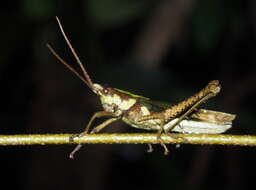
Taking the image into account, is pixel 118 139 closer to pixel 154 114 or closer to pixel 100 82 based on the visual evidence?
pixel 154 114

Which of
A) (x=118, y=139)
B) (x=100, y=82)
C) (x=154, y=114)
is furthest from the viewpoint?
(x=100, y=82)

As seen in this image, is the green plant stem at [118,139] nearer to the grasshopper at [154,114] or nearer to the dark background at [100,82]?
the grasshopper at [154,114]

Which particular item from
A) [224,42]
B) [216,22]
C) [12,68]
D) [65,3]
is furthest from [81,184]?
[224,42]

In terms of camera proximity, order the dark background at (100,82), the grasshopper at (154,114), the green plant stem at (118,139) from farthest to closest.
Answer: the dark background at (100,82) → the grasshopper at (154,114) → the green plant stem at (118,139)

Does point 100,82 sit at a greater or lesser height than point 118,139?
greater

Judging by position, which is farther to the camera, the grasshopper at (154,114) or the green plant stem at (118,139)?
the grasshopper at (154,114)

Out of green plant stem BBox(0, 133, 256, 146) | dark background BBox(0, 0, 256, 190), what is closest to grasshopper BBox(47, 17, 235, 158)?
green plant stem BBox(0, 133, 256, 146)

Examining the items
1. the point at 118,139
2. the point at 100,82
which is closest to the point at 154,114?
the point at 118,139

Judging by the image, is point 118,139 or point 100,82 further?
point 100,82

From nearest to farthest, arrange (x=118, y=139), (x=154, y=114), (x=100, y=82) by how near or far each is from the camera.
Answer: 1. (x=118, y=139)
2. (x=154, y=114)
3. (x=100, y=82)

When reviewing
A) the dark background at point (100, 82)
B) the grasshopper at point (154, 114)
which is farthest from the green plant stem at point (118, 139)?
the dark background at point (100, 82)
